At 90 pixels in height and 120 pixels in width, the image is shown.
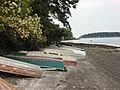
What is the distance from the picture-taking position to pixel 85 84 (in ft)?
57.4

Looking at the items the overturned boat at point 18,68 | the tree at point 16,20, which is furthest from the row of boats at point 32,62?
the tree at point 16,20

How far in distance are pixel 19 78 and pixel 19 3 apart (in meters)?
4.62

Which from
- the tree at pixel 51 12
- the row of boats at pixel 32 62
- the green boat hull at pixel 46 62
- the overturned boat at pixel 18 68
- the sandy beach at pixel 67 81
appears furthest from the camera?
the tree at pixel 51 12

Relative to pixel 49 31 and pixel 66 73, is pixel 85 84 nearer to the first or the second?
pixel 66 73

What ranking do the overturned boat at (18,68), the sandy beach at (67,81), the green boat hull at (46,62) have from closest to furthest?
the sandy beach at (67,81) → the overturned boat at (18,68) → the green boat hull at (46,62)

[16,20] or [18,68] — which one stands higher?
[16,20]

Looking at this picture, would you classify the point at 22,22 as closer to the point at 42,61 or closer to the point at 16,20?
the point at 16,20

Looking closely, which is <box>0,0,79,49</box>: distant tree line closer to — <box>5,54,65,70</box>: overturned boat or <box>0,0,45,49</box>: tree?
<box>0,0,45,49</box>: tree

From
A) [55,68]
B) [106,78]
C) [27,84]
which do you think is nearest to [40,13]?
[55,68]

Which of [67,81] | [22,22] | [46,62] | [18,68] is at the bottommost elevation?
[67,81]

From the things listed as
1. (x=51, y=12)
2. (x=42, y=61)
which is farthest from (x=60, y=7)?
(x=42, y=61)

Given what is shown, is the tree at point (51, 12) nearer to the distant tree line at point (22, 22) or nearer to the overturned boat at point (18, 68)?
the distant tree line at point (22, 22)

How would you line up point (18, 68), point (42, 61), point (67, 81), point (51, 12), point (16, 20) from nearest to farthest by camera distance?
1. point (18, 68)
2. point (67, 81)
3. point (16, 20)
4. point (42, 61)
5. point (51, 12)

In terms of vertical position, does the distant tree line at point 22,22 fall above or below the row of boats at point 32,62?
above
